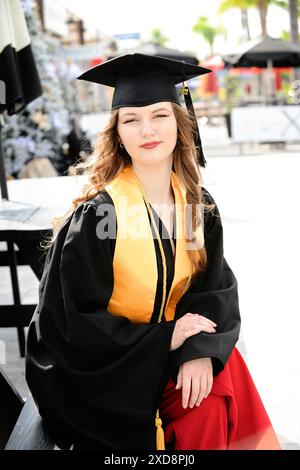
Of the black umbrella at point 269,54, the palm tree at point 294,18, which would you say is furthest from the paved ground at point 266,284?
the palm tree at point 294,18

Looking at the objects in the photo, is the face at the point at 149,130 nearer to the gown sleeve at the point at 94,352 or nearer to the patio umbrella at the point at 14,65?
the gown sleeve at the point at 94,352

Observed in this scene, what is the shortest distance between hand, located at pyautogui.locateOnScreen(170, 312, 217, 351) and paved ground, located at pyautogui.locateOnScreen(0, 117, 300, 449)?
0.91m

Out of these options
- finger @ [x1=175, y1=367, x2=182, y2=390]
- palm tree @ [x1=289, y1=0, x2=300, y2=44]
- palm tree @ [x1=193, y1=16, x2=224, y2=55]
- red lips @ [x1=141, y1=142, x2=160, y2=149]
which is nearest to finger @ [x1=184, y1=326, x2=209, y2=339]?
finger @ [x1=175, y1=367, x2=182, y2=390]

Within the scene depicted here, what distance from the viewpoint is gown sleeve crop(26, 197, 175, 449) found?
181cm

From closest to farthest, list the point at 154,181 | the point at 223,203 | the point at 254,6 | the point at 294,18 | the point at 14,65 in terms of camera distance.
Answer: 1. the point at 154,181
2. the point at 14,65
3. the point at 223,203
4. the point at 294,18
5. the point at 254,6

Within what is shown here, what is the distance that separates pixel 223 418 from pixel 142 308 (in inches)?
15.9

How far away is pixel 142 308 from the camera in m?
1.94

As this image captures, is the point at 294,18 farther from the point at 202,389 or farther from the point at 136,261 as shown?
the point at 202,389

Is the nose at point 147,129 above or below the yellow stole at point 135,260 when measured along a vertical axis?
above

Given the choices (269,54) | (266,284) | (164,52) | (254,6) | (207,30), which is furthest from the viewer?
(207,30)

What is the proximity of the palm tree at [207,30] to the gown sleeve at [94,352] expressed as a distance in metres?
77.3

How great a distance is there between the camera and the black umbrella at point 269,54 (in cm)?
1667

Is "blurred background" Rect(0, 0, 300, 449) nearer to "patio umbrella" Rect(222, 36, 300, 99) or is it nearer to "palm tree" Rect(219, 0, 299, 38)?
"patio umbrella" Rect(222, 36, 300, 99)

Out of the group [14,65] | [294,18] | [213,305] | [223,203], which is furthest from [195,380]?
[294,18]
